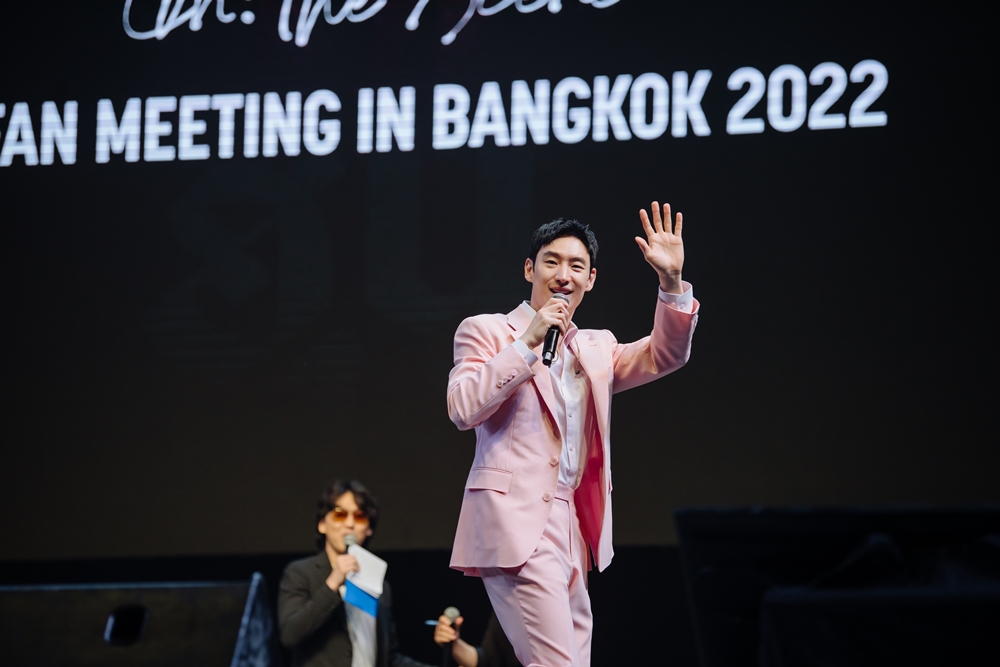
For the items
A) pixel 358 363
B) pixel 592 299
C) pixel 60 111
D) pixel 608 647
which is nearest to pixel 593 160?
pixel 592 299

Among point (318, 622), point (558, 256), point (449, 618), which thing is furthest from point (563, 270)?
point (318, 622)

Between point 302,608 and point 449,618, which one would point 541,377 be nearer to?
point 449,618

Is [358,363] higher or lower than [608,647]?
higher

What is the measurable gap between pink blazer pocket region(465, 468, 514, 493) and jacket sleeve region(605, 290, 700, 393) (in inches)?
17.7

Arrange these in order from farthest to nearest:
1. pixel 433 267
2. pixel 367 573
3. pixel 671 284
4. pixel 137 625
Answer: pixel 433 267 → pixel 367 573 → pixel 671 284 → pixel 137 625

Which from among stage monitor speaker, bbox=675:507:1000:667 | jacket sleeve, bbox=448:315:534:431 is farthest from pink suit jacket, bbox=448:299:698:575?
stage monitor speaker, bbox=675:507:1000:667

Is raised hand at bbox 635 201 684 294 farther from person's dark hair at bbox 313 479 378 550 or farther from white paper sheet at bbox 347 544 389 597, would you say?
person's dark hair at bbox 313 479 378 550

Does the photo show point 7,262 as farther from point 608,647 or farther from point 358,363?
point 608,647

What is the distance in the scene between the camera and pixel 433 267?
4.14 m

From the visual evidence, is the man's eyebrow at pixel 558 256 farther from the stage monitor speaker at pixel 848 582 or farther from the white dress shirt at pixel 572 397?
the stage monitor speaker at pixel 848 582

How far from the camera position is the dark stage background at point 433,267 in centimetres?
383

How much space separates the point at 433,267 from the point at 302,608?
52.8 inches

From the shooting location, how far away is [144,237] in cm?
437

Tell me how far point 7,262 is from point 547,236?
270 cm
